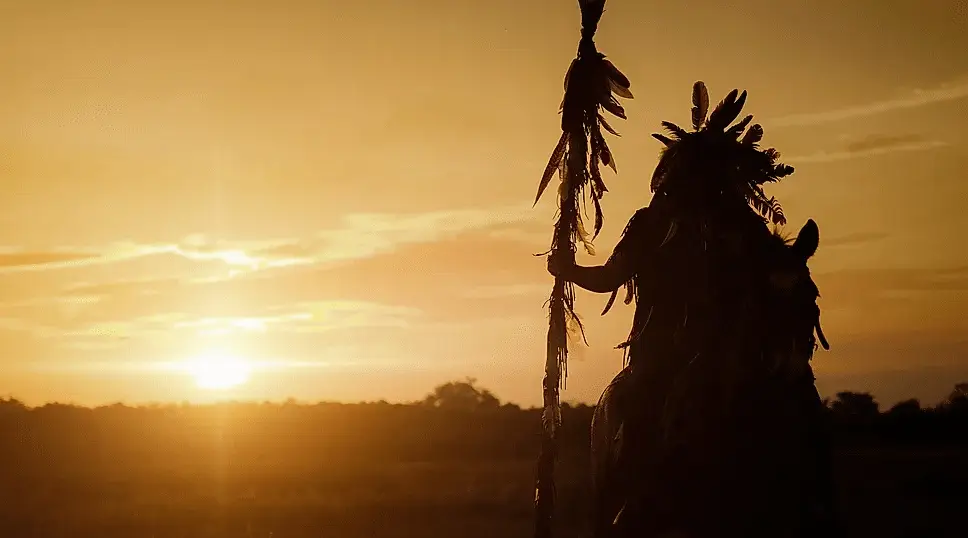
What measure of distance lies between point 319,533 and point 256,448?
129ft

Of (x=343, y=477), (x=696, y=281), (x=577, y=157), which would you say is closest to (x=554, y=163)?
(x=577, y=157)

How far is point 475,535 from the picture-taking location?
33656 millimetres

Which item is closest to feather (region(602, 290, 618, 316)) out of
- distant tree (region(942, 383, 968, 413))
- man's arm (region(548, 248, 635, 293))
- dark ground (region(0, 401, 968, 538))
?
man's arm (region(548, 248, 635, 293))

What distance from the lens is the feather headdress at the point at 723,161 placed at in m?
9.72

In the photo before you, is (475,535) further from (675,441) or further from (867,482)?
(675,441)

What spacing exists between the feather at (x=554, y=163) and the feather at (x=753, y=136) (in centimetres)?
177

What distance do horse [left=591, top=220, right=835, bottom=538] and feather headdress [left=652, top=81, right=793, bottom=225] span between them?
0.54m

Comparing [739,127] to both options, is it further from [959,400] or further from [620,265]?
[959,400]

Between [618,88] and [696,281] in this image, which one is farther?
[618,88]

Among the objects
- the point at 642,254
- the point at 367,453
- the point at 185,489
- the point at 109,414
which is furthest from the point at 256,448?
the point at 642,254

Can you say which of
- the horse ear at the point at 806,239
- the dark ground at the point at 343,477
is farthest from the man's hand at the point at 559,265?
the dark ground at the point at 343,477

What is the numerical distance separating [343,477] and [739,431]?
1779 inches

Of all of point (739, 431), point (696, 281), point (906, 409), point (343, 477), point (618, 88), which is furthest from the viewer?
point (906, 409)

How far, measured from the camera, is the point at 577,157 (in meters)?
10.6
